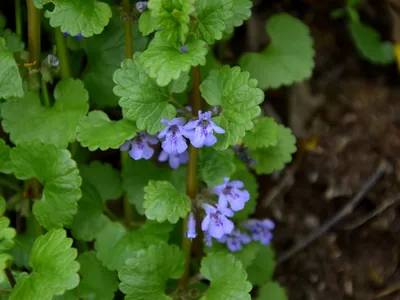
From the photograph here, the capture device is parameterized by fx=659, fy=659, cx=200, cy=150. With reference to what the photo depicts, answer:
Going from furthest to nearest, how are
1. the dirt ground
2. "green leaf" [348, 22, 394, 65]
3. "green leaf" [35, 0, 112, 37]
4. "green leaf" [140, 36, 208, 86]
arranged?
"green leaf" [348, 22, 394, 65]
the dirt ground
"green leaf" [35, 0, 112, 37]
"green leaf" [140, 36, 208, 86]

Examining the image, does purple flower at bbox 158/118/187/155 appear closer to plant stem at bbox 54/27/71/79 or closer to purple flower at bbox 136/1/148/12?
purple flower at bbox 136/1/148/12

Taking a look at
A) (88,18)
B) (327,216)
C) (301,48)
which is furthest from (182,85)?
(327,216)

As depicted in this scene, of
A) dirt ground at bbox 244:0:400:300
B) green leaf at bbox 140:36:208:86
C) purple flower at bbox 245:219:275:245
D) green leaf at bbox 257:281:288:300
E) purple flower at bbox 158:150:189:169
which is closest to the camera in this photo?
green leaf at bbox 140:36:208:86

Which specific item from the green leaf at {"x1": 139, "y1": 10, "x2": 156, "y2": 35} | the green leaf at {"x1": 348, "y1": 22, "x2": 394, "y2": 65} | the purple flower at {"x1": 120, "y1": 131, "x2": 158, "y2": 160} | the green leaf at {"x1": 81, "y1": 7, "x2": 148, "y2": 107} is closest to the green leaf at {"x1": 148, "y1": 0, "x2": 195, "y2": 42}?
the green leaf at {"x1": 139, "y1": 10, "x2": 156, "y2": 35}

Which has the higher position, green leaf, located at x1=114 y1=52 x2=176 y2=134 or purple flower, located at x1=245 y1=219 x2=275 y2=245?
green leaf, located at x1=114 y1=52 x2=176 y2=134

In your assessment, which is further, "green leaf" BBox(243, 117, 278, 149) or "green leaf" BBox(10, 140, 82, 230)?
"green leaf" BBox(243, 117, 278, 149)

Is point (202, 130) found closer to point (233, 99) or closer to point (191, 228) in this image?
point (233, 99)

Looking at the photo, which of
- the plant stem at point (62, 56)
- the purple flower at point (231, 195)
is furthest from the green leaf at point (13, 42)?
the purple flower at point (231, 195)
